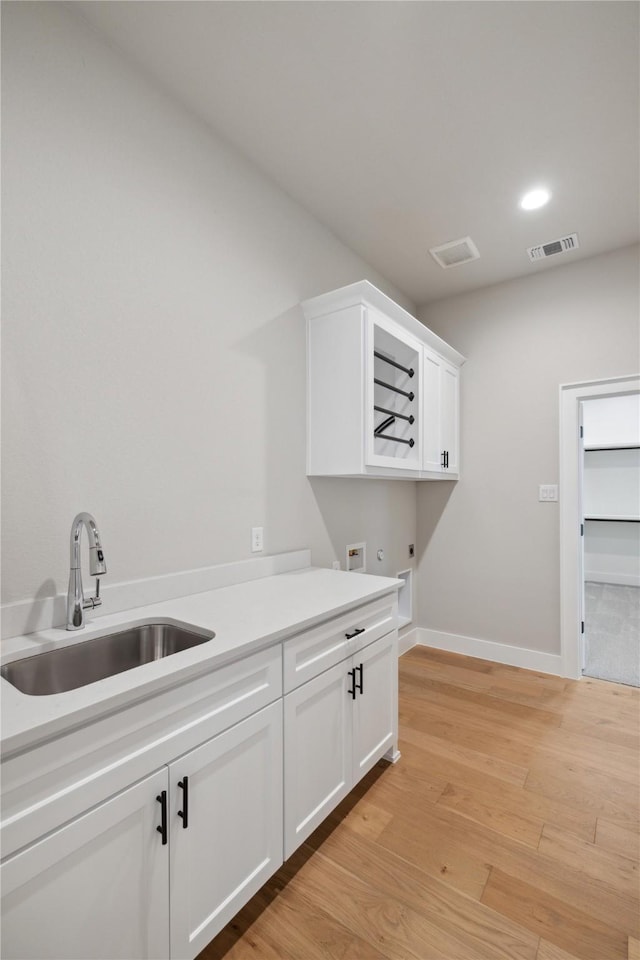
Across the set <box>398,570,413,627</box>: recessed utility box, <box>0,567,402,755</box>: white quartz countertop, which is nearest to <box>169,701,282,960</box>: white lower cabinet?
<box>0,567,402,755</box>: white quartz countertop

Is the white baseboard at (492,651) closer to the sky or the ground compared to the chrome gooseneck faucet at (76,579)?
closer to the ground

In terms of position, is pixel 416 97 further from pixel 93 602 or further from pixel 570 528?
pixel 570 528

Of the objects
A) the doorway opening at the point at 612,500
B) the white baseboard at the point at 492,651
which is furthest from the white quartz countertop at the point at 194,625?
the doorway opening at the point at 612,500

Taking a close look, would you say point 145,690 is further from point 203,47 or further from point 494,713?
point 494,713

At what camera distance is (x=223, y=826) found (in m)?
1.17

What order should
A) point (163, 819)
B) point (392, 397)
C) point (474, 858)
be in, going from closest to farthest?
point (163, 819)
point (474, 858)
point (392, 397)

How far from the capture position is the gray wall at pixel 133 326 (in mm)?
1312

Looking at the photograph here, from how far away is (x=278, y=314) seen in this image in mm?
2266

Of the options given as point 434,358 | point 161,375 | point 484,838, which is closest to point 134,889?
point 484,838

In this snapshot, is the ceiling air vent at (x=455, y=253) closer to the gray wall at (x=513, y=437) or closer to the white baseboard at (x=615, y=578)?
the gray wall at (x=513, y=437)

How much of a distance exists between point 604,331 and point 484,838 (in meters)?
2.96

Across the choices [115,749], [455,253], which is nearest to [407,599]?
[455,253]

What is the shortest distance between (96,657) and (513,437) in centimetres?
303

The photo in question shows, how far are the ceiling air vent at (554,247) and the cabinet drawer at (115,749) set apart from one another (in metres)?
3.03
